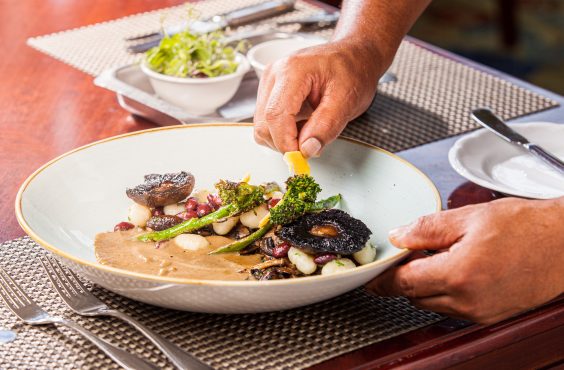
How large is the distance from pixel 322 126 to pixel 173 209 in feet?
0.96

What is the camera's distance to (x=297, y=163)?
4.76 ft

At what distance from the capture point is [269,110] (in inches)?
58.9

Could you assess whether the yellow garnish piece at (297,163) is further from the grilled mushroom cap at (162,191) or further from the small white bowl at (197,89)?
the small white bowl at (197,89)

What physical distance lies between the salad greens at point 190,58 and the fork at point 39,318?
0.78 meters

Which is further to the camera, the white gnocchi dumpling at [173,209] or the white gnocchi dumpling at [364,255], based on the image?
the white gnocchi dumpling at [173,209]

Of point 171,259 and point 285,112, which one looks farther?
point 285,112

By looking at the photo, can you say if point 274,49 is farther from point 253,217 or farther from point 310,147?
point 253,217

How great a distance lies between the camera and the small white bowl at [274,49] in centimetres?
211

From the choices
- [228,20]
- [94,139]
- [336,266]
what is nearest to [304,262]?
[336,266]

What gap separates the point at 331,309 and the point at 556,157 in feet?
2.14

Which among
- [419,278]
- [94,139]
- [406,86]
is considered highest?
[419,278]

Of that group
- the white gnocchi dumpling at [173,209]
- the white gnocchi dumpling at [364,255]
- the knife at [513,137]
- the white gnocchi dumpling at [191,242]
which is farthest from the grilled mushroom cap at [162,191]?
the knife at [513,137]

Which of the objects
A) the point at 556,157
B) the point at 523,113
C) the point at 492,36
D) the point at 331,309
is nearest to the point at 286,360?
the point at 331,309

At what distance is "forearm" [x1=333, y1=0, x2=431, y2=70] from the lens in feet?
5.82
